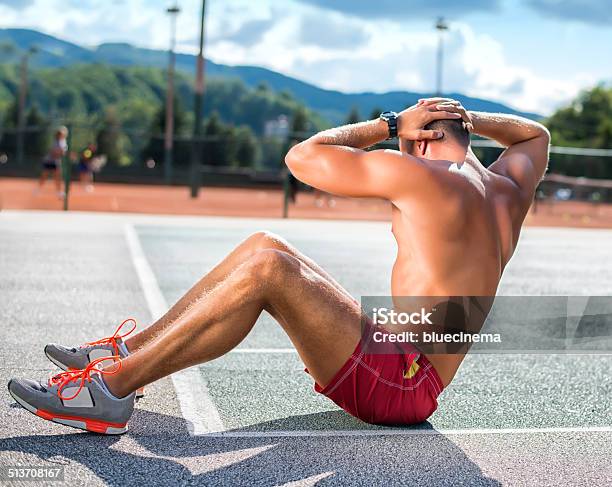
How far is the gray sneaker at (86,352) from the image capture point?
436 centimetres

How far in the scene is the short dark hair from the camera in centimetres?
390

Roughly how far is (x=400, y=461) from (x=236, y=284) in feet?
3.00

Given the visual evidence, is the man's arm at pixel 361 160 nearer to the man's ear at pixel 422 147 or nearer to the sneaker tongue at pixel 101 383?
the man's ear at pixel 422 147

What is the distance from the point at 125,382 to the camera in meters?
3.82

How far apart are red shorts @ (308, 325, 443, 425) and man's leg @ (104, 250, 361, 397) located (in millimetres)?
49

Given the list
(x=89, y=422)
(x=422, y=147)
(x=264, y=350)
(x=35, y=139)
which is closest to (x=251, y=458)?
(x=89, y=422)

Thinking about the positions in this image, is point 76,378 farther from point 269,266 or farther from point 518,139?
point 518,139

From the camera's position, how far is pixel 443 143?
389 cm

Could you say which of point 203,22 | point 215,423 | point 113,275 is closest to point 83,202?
point 203,22

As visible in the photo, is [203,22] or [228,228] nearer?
[228,228]

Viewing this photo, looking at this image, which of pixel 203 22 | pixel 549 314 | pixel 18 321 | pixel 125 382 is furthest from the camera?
pixel 203 22

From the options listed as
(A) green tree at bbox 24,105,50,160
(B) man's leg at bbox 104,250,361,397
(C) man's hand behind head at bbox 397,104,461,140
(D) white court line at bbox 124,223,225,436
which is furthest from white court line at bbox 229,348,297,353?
(A) green tree at bbox 24,105,50,160

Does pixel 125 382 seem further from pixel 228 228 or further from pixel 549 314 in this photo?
pixel 228 228

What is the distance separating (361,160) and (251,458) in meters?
1.21
